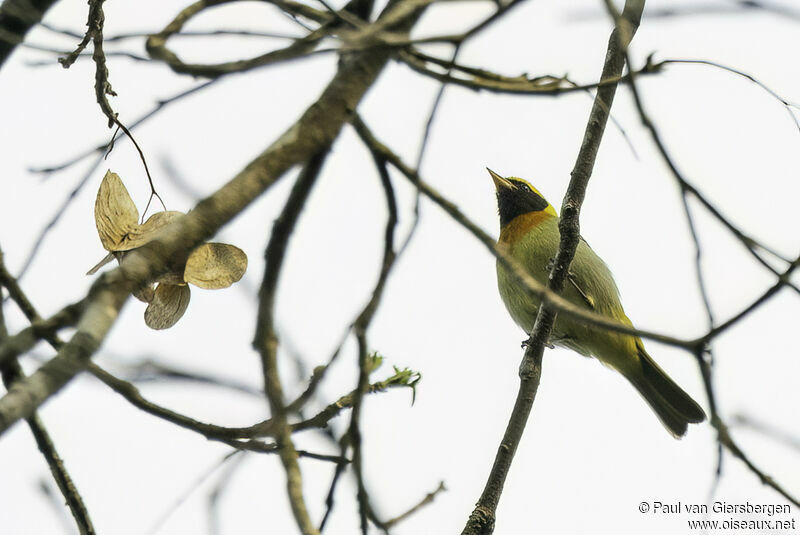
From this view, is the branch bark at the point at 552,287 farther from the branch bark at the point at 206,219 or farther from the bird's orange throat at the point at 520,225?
the bird's orange throat at the point at 520,225

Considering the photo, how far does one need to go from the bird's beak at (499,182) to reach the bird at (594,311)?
0.45 m

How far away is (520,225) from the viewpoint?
7035 mm

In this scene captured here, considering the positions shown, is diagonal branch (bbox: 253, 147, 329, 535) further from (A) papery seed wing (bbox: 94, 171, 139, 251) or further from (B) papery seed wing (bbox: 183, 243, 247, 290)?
(A) papery seed wing (bbox: 94, 171, 139, 251)

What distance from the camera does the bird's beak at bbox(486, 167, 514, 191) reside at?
7.55 metres

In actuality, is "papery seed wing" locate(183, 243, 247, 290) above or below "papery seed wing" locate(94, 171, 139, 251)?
below

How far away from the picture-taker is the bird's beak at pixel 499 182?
755 centimetres

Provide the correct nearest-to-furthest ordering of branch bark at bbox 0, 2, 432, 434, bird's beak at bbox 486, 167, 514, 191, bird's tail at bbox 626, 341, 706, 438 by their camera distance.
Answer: branch bark at bbox 0, 2, 432, 434 < bird's tail at bbox 626, 341, 706, 438 < bird's beak at bbox 486, 167, 514, 191

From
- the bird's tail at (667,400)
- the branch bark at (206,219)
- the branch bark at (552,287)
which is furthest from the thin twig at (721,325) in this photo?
the bird's tail at (667,400)

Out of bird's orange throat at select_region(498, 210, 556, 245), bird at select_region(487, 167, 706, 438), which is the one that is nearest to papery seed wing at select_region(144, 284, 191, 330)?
bird at select_region(487, 167, 706, 438)

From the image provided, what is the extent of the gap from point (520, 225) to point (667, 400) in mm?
1813

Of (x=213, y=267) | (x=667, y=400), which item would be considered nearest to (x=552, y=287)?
(x=213, y=267)

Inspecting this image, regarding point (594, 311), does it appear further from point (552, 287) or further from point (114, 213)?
point (114, 213)

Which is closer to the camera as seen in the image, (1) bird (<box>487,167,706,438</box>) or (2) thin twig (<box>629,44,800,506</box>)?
(2) thin twig (<box>629,44,800,506</box>)

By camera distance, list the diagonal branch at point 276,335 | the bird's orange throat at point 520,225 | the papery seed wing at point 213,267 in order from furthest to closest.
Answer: the bird's orange throat at point 520,225, the papery seed wing at point 213,267, the diagonal branch at point 276,335
